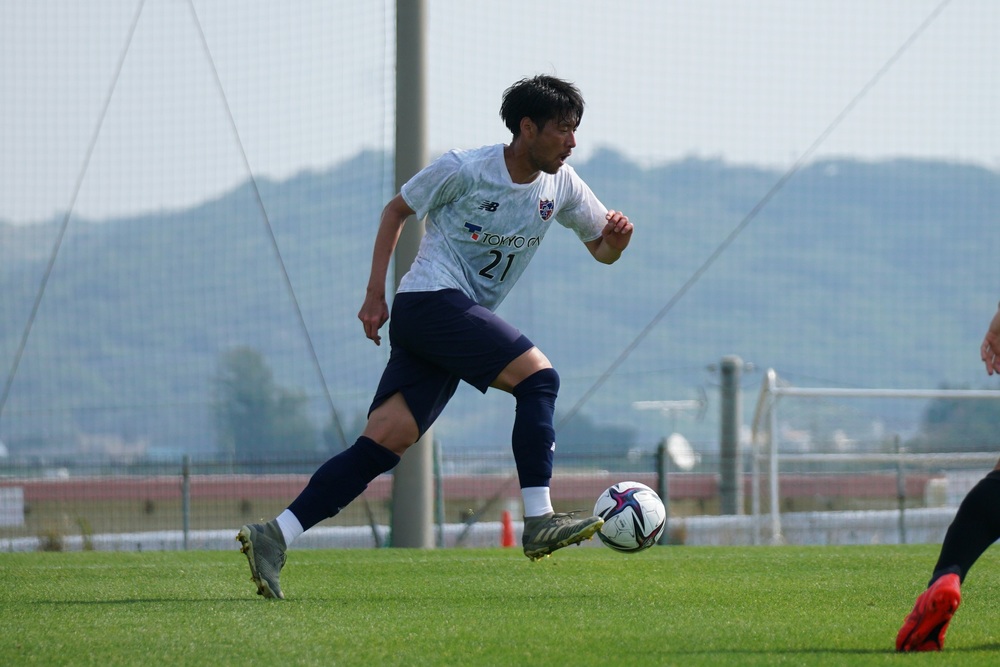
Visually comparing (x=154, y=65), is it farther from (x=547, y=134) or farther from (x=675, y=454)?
(x=547, y=134)

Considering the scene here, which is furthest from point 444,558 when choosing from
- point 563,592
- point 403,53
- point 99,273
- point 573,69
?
point 99,273

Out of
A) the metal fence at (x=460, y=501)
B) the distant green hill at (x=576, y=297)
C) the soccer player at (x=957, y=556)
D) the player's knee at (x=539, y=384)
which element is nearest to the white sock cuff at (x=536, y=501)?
the player's knee at (x=539, y=384)

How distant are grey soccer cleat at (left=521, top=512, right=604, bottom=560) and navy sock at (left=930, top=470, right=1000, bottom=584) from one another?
4.00 feet

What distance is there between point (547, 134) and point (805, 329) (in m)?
80.4

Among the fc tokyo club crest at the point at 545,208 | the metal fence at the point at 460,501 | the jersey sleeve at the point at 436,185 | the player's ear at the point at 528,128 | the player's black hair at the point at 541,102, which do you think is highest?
the player's black hair at the point at 541,102

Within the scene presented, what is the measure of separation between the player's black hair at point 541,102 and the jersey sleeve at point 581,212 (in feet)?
1.10

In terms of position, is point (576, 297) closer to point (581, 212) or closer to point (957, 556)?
point (581, 212)

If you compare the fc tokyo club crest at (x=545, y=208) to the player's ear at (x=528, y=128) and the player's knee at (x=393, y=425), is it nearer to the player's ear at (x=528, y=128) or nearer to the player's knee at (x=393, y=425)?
the player's ear at (x=528, y=128)

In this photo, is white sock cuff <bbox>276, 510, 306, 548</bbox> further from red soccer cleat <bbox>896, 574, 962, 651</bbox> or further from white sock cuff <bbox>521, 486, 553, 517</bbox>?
red soccer cleat <bbox>896, 574, 962, 651</bbox>

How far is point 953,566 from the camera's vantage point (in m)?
3.63

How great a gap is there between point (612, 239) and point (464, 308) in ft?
2.57

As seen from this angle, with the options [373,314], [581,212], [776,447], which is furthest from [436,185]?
[776,447]

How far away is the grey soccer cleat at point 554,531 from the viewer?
4.55 metres

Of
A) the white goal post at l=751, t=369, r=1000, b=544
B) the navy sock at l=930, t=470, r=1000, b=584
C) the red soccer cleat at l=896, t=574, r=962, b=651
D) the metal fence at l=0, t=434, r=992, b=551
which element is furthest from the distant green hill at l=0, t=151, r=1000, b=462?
the red soccer cleat at l=896, t=574, r=962, b=651
